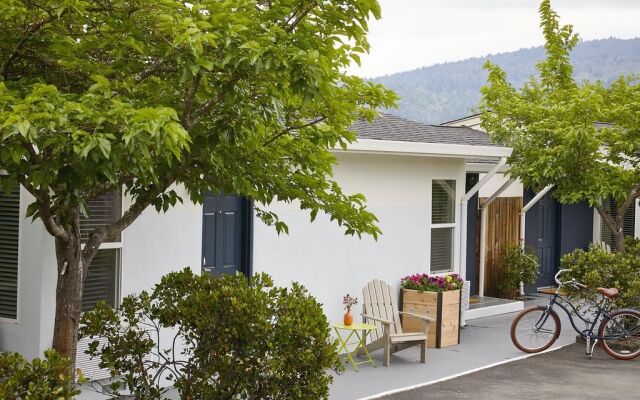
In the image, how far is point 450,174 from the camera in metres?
14.6

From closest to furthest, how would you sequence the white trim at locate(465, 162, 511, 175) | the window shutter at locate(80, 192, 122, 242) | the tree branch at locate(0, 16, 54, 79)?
1. the tree branch at locate(0, 16, 54, 79)
2. the window shutter at locate(80, 192, 122, 242)
3. the white trim at locate(465, 162, 511, 175)

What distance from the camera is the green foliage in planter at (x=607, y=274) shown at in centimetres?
1284

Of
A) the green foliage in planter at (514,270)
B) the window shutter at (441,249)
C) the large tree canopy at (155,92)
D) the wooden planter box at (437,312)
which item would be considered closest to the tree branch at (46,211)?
the large tree canopy at (155,92)

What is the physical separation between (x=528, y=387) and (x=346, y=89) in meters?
5.05

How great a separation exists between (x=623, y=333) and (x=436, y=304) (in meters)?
2.41

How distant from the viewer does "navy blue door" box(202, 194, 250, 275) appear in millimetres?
11055

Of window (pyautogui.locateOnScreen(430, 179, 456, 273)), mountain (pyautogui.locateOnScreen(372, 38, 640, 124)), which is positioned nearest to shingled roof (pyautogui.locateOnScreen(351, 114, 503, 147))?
window (pyautogui.locateOnScreen(430, 179, 456, 273))

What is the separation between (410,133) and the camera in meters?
Answer: 14.2

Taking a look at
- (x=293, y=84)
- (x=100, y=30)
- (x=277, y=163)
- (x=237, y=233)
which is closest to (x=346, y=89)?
(x=277, y=163)

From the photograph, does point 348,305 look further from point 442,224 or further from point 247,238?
point 442,224

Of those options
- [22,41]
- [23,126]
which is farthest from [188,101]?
[23,126]

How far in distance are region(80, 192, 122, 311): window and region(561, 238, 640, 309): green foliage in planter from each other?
635 cm

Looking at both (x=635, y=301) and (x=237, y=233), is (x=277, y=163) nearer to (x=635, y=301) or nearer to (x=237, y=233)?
(x=237, y=233)

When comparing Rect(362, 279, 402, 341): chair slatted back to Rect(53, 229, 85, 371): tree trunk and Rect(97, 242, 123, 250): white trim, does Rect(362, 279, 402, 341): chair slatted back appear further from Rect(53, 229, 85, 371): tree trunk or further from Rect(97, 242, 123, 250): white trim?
Rect(53, 229, 85, 371): tree trunk
